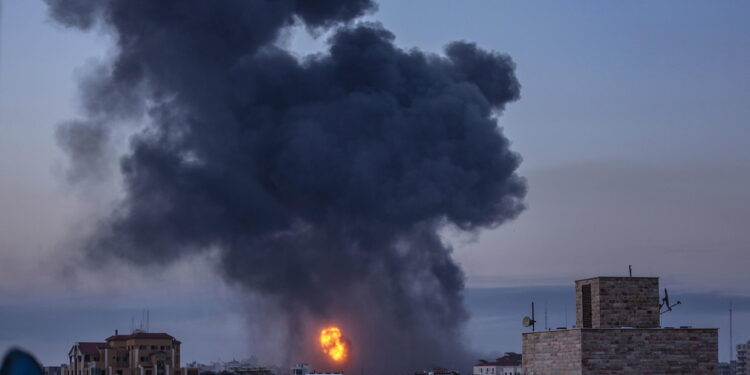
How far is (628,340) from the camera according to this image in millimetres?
38188

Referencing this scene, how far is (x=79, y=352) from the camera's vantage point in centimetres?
12525

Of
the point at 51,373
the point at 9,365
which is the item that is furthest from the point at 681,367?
the point at 51,373

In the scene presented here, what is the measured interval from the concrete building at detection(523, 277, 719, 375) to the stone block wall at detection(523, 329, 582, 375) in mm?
36

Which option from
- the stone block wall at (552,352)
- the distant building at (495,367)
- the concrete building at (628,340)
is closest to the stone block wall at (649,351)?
the concrete building at (628,340)

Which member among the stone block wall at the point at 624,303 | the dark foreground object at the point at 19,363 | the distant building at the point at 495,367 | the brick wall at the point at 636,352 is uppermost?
the stone block wall at the point at 624,303

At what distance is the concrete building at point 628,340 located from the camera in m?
37.8

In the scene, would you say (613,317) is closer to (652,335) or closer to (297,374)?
(652,335)

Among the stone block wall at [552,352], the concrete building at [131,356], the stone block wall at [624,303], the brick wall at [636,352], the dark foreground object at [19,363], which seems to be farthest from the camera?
the concrete building at [131,356]

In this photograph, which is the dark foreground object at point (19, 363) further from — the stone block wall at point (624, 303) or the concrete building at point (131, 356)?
the concrete building at point (131, 356)

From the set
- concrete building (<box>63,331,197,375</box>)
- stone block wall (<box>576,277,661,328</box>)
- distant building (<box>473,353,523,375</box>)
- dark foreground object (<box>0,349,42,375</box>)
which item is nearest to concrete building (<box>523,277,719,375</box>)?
stone block wall (<box>576,277,661,328</box>)

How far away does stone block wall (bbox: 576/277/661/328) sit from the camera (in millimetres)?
38562

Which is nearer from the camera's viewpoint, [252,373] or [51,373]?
[252,373]

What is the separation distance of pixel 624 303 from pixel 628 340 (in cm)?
142

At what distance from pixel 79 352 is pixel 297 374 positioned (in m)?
26.5
